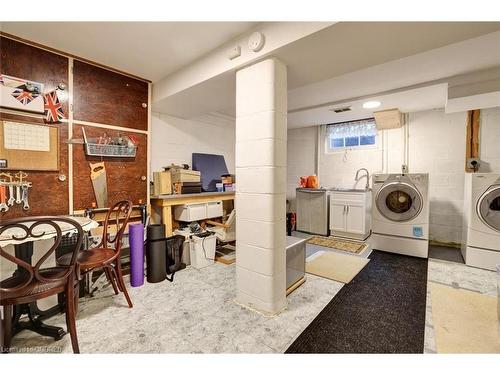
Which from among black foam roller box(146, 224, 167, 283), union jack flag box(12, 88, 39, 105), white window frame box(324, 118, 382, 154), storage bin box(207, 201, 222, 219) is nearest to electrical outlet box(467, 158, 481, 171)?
white window frame box(324, 118, 382, 154)

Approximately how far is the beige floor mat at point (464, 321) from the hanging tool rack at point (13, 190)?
3.61m

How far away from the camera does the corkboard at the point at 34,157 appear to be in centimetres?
205

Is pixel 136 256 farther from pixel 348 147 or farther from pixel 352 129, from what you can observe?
pixel 352 129

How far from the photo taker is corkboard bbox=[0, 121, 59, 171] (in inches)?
80.7

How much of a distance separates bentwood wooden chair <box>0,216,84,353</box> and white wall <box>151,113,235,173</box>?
2095 millimetres

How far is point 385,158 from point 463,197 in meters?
1.33

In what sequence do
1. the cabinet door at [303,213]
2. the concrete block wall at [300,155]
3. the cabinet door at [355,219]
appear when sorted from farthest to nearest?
the concrete block wall at [300,155]
the cabinet door at [303,213]
the cabinet door at [355,219]

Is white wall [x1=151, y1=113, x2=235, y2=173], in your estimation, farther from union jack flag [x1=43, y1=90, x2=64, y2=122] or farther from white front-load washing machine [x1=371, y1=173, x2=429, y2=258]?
white front-load washing machine [x1=371, y1=173, x2=429, y2=258]

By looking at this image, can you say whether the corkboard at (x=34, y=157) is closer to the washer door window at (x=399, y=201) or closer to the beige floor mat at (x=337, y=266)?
the beige floor mat at (x=337, y=266)

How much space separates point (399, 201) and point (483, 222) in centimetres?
94

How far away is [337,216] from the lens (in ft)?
14.3


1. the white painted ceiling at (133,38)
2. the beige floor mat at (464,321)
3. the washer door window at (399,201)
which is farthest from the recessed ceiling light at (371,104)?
the beige floor mat at (464,321)

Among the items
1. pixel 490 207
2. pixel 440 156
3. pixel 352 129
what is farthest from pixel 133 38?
pixel 440 156
